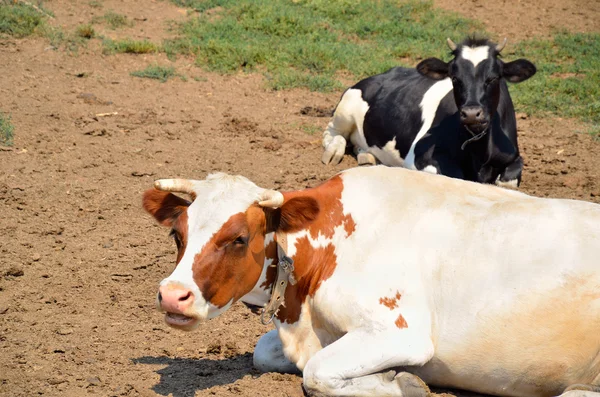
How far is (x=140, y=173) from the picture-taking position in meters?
8.81

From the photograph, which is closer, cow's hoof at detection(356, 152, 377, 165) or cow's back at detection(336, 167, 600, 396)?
cow's back at detection(336, 167, 600, 396)

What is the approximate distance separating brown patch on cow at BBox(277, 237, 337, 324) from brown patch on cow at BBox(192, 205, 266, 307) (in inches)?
10.6

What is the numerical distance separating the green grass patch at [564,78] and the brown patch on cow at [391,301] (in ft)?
22.6

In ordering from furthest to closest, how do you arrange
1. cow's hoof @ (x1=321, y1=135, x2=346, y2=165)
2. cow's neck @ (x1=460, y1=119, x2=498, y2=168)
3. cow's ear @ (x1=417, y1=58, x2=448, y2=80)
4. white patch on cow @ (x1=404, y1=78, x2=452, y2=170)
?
cow's hoof @ (x1=321, y1=135, x2=346, y2=165) < white patch on cow @ (x1=404, y1=78, x2=452, y2=170) < cow's ear @ (x1=417, y1=58, x2=448, y2=80) < cow's neck @ (x1=460, y1=119, x2=498, y2=168)

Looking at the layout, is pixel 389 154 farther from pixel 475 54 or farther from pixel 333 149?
pixel 475 54

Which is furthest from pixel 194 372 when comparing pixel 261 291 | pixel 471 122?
pixel 471 122

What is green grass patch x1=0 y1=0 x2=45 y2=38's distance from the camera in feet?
41.5

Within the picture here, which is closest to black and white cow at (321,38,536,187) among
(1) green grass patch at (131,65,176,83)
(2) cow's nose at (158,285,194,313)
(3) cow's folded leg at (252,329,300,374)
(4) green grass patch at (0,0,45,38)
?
(1) green grass patch at (131,65,176,83)

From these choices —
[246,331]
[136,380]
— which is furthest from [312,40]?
[136,380]

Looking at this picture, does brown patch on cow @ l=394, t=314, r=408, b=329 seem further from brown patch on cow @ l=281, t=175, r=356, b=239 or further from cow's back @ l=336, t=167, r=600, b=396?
brown patch on cow @ l=281, t=175, r=356, b=239

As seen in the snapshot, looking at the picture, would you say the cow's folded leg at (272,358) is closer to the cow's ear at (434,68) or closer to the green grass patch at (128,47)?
the cow's ear at (434,68)

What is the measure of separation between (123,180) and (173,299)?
455 centimetres

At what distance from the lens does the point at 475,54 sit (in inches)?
337

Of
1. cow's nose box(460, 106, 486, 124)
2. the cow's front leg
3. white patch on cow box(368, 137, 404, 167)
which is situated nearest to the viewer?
the cow's front leg
